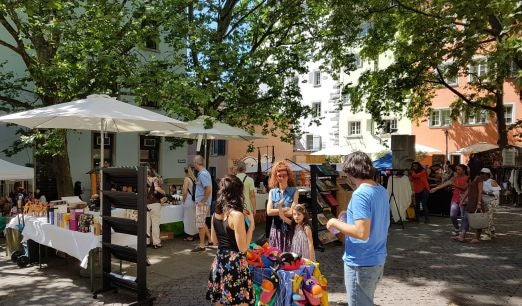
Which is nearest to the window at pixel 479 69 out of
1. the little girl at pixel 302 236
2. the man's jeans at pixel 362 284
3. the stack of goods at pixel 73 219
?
the little girl at pixel 302 236

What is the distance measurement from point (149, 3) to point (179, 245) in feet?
22.7

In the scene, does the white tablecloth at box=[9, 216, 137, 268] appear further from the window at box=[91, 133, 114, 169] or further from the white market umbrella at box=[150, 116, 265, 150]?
the window at box=[91, 133, 114, 169]

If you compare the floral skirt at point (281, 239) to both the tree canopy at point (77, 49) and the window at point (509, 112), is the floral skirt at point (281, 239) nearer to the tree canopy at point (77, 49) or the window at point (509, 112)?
the tree canopy at point (77, 49)

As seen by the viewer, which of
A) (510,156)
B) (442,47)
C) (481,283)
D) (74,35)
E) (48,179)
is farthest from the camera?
(510,156)

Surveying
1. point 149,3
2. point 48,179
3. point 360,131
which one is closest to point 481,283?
point 149,3

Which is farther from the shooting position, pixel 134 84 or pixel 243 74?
pixel 243 74

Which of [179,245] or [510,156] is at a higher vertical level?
[510,156]

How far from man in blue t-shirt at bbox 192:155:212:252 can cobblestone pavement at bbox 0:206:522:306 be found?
1.58ft

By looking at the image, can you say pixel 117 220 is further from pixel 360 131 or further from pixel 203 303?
pixel 360 131

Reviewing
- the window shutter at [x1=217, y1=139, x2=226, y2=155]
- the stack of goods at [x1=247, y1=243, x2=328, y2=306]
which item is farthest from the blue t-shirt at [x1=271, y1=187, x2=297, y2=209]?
the window shutter at [x1=217, y1=139, x2=226, y2=155]

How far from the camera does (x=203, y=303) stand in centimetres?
577

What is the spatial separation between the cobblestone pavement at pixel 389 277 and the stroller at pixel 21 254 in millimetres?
156

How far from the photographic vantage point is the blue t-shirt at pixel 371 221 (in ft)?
11.4

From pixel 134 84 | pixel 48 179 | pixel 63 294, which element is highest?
pixel 134 84
